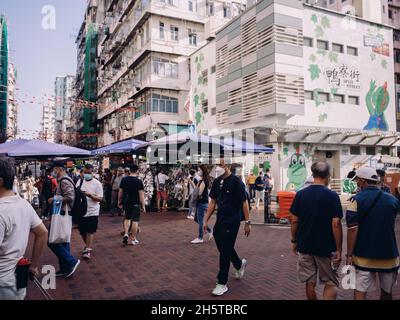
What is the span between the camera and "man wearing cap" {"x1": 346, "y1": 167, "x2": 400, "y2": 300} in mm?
3412

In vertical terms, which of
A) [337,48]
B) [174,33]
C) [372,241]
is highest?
[174,33]

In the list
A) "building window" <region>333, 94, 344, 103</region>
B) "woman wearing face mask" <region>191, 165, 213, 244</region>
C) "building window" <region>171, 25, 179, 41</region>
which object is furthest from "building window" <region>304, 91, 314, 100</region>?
"woman wearing face mask" <region>191, 165, 213, 244</region>

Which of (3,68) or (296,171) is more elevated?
(3,68)

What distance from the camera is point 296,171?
20.5 m

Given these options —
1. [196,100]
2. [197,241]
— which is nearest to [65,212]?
[197,241]

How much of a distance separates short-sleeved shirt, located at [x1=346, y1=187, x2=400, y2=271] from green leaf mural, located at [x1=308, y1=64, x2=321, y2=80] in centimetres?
1907

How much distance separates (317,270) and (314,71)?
1958cm

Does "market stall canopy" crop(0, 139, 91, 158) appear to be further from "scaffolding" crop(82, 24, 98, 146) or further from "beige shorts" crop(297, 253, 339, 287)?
"scaffolding" crop(82, 24, 98, 146)

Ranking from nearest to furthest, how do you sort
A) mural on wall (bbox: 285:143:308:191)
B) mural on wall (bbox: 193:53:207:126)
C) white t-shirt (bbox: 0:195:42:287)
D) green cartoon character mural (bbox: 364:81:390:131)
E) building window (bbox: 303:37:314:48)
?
white t-shirt (bbox: 0:195:42:287), mural on wall (bbox: 285:143:308:191), building window (bbox: 303:37:314:48), green cartoon character mural (bbox: 364:81:390:131), mural on wall (bbox: 193:53:207:126)

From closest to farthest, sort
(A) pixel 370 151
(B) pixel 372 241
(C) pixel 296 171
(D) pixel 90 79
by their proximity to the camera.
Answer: (B) pixel 372 241 < (C) pixel 296 171 < (A) pixel 370 151 < (D) pixel 90 79

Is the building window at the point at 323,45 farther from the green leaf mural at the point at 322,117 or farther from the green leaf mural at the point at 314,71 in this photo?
the green leaf mural at the point at 322,117

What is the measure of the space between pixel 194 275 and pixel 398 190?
847cm

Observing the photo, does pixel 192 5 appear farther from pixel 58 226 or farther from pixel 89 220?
pixel 58 226

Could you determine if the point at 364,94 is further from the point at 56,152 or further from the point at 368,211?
the point at 368,211
